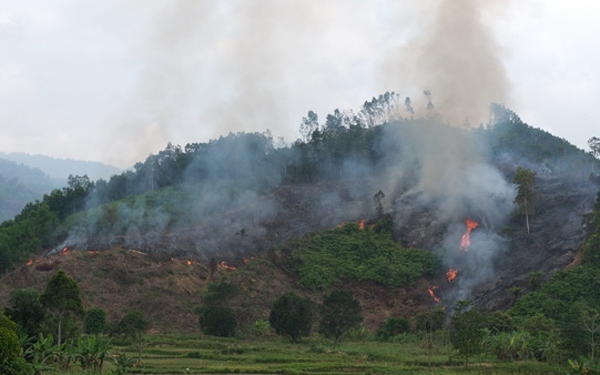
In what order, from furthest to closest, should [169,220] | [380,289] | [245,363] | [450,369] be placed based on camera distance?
[169,220]
[380,289]
[245,363]
[450,369]

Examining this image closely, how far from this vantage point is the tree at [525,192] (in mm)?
91438

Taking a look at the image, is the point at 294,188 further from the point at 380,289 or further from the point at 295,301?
the point at 295,301

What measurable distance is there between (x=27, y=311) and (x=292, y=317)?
90.5 feet

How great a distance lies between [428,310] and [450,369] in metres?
36.3

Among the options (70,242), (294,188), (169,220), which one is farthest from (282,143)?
(70,242)

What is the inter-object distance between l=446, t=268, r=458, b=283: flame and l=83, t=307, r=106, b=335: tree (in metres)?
44.7

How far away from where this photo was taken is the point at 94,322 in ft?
226

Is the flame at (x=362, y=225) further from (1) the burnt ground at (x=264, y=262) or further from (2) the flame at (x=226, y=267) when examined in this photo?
(2) the flame at (x=226, y=267)

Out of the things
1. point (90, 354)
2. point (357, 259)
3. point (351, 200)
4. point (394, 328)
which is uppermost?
point (351, 200)

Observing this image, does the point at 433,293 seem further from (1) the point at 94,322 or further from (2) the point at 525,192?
(1) the point at 94,322

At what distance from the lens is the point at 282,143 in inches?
6058

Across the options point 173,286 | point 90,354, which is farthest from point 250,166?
point 90,354

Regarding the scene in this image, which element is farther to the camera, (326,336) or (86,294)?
(86,294)

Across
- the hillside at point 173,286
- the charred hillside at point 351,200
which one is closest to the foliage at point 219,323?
the hillside at point 173,286
